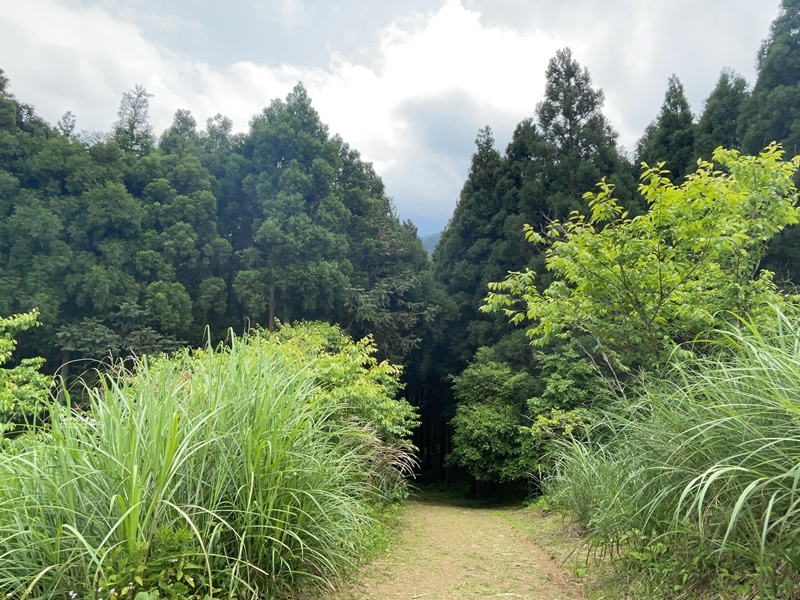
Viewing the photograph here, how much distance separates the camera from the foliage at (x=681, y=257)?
3719mm

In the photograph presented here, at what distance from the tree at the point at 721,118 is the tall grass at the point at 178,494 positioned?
15150 millimetres

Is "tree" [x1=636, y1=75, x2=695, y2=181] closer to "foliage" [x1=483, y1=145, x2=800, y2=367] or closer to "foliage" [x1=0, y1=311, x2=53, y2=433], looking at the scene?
"foliage" [x1=483, y1=145, x2=800, y2=367]

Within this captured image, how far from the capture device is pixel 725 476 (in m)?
1.82

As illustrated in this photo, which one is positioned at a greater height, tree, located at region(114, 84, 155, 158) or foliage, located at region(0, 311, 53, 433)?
tree, located at region(114, 84, 155, 158)

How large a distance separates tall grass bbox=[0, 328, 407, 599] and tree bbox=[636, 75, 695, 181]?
1567 cm

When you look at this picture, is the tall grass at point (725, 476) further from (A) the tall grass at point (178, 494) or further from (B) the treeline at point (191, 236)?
(B) the treeline at point (191, 236)

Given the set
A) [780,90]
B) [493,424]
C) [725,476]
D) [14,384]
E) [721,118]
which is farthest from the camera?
[721,118]

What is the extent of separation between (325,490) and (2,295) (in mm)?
13352

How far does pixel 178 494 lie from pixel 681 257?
3936 mm

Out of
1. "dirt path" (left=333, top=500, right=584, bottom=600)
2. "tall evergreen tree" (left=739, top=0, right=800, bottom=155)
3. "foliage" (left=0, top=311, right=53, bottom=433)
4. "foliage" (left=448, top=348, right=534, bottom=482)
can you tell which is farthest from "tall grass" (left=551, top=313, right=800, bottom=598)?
"tall evergreen tree" (left=739, top=0, right=800, bottom=155)

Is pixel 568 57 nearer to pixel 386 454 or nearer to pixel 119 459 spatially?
pixel 386 454

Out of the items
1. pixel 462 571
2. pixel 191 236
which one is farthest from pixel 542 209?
pixel 462 571

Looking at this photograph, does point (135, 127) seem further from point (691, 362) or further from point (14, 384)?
point (691, 362)

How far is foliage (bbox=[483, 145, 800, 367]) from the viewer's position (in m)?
3.72
